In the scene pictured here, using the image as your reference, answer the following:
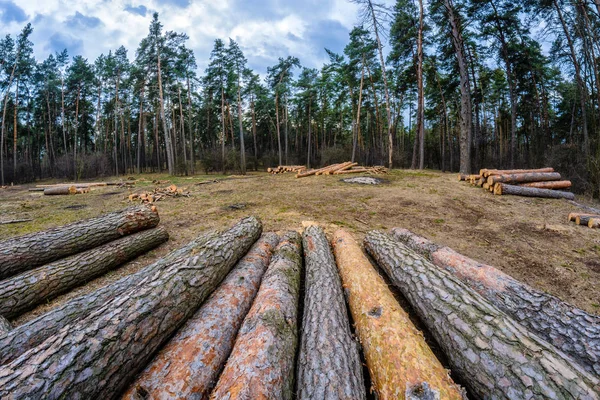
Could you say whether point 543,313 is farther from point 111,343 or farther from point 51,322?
point 51,322

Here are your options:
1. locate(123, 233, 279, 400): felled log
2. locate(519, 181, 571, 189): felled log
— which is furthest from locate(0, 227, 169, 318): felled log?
locate(519, 181, 571, 189): felled log

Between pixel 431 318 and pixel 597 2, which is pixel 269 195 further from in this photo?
pixel 597 2

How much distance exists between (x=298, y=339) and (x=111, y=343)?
1.36 m

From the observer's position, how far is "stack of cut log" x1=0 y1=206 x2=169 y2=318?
280cm

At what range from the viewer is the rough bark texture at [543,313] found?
1847mm

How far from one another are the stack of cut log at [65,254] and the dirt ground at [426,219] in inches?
5.6

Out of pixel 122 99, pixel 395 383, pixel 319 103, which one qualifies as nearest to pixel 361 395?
pixel 395 383

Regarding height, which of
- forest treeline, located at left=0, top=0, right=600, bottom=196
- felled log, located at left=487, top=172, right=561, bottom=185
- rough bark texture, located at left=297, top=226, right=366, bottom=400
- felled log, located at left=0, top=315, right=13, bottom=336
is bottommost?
felled log, located at left=0, top=315, right=13, bottom=336

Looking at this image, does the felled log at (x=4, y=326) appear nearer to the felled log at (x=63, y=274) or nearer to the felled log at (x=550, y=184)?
the felled log at (x=63, y=274)

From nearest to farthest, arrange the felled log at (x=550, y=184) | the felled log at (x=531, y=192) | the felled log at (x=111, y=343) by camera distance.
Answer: the felled log at (x=111, y=343) < the felled log at (x=531, y=192) < the felled log at (x=550, y=184)

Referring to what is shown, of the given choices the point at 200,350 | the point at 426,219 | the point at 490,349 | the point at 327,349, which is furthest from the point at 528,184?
the point at 200,350

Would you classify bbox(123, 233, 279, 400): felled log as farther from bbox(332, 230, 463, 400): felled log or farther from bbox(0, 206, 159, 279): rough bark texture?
bbox(0, 206, 159, 279): rough bark texture

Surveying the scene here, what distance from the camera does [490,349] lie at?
5.29ft

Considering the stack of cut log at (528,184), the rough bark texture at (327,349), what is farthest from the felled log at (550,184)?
the rough bark texture at (327,349)
